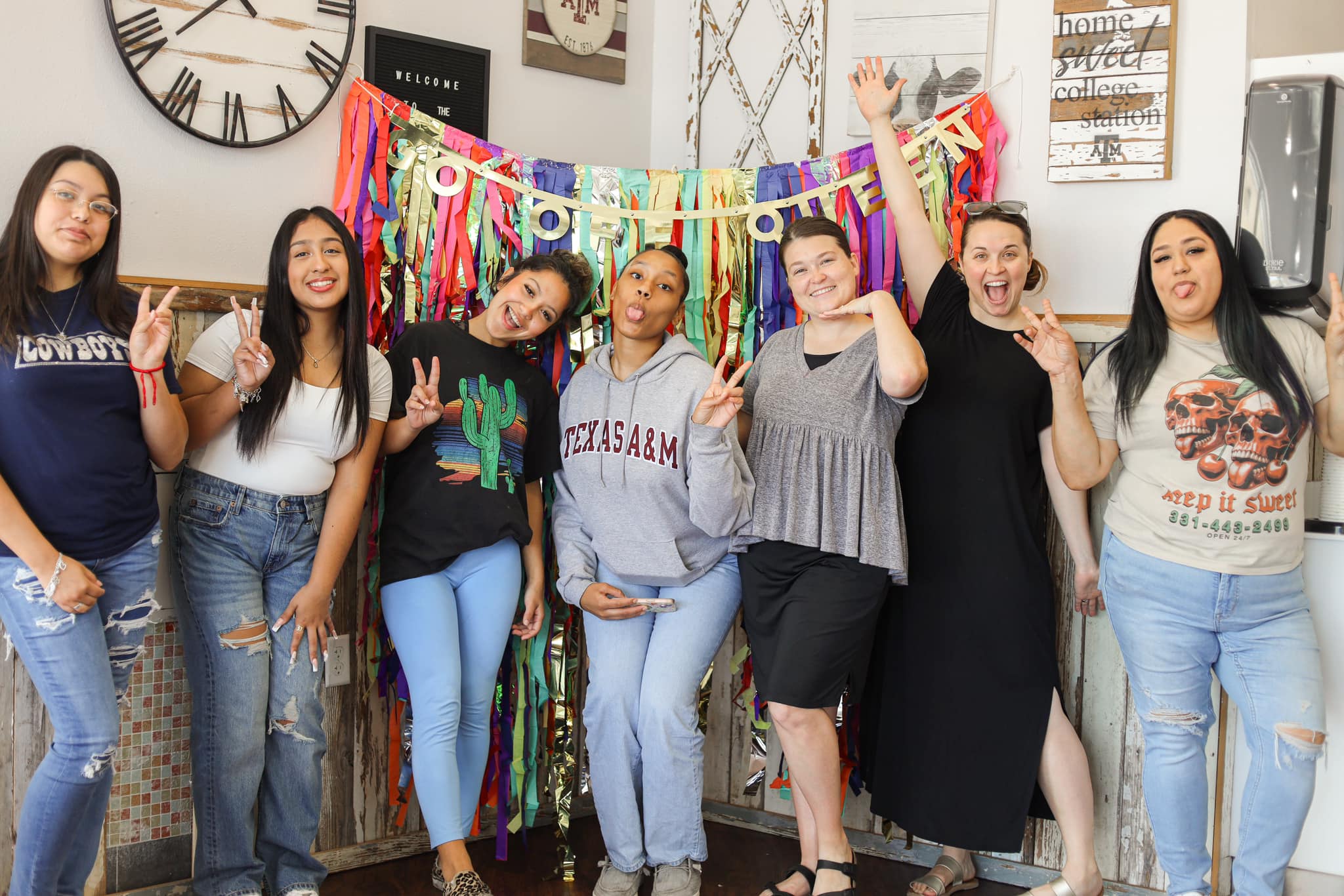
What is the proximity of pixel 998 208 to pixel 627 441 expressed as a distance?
972 mm

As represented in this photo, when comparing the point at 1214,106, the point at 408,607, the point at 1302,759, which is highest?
the point at 1214,106

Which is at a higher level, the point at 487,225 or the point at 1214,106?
the point at 1214,106

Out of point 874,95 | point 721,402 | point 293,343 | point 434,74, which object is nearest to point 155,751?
point 293,343

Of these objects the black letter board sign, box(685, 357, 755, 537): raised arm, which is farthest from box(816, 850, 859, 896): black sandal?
the black letter board sign

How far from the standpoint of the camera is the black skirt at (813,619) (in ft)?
7.42

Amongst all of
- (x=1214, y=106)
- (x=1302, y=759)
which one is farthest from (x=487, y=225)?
(x=1302, y=759)

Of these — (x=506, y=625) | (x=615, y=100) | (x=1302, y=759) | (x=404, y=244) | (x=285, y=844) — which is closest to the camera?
(x=1302, y=759)

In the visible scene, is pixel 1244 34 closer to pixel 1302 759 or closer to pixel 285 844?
pixel 1302 759

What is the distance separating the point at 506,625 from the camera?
2506 millimetres

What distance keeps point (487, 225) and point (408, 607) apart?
0.98m

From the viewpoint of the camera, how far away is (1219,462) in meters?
2.18

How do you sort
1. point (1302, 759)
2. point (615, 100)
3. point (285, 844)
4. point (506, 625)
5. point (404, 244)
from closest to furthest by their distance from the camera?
point (1302, 759) → point (285, 844) → point (506, 625) → point (404, 244) → point (615, 100)

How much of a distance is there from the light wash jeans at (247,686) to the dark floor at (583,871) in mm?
287

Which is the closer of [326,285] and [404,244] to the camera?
[326,285]
